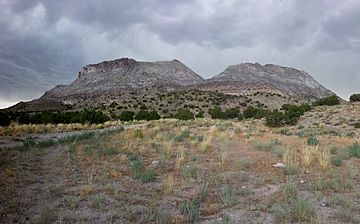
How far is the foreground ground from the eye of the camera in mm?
8460

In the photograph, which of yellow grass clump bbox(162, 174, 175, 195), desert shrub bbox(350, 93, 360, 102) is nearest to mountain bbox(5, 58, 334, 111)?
desert shrub bbox(350, 93, 360, 102)

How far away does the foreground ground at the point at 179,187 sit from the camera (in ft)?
27.8

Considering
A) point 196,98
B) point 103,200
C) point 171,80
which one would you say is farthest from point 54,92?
point 103,200

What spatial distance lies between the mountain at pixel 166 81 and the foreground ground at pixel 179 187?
267 ft

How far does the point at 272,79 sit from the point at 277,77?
594 centimetres

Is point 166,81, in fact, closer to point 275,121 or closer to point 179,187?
point 275,121

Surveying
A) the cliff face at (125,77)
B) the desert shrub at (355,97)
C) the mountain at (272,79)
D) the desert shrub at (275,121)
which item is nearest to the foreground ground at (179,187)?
Answer: the desert shrub at (275,121)

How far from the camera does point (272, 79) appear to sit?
134 meters

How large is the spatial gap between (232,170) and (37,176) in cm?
586

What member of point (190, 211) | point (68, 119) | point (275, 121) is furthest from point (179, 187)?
point (68, 119)

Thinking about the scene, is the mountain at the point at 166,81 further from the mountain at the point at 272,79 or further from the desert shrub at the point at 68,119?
the desert shrub at the point at 68,119

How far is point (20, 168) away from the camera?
13164mm

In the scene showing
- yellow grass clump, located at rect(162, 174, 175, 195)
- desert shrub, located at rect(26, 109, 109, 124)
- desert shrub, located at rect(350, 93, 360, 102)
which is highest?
desert shrub, located at rect(350, 93, 360, 102)

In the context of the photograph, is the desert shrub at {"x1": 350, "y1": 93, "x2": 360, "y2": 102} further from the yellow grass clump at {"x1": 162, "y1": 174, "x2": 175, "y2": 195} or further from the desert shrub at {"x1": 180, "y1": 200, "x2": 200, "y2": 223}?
the desert shrub at {"x1": 180, "y1": 200, "x2": 200, "y2": 223}
